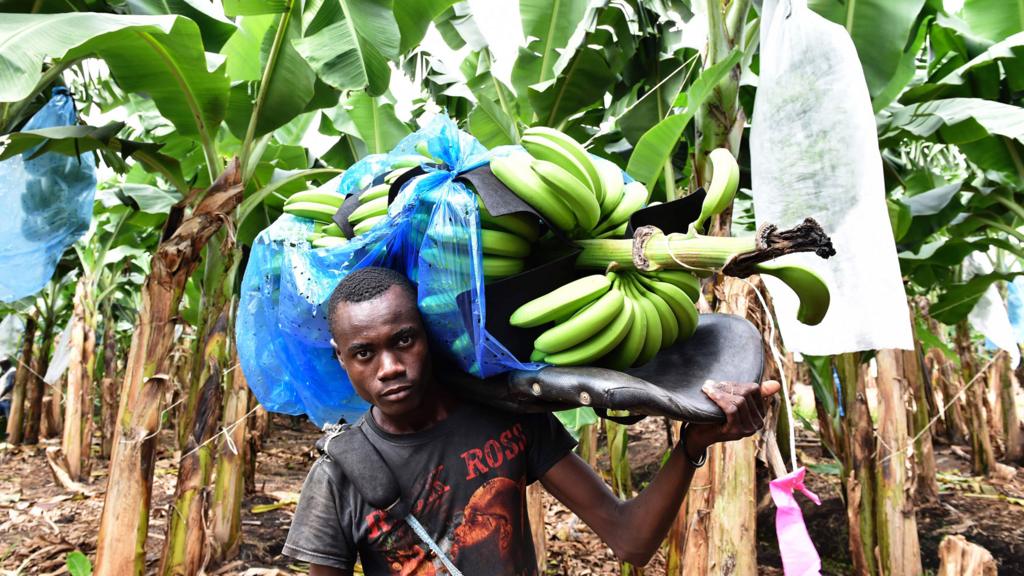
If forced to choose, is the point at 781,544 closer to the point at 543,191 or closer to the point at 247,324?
the point at 543,191

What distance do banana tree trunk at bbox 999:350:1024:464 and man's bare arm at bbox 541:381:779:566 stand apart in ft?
23.7

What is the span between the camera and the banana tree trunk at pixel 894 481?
140 inches

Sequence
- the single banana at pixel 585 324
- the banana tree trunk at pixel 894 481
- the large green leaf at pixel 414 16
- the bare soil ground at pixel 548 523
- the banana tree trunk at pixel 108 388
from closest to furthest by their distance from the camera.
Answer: the single banana at pixel 585 324, the large green leaf at pixel 414 16, the banana tree trunk at pixel 894 481, the bare soil ground at pixel 548 523, the banana tree trunk at pixel 108 388

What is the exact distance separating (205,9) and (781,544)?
320cm

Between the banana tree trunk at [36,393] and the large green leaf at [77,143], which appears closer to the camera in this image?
the large green leaf at [77,143]

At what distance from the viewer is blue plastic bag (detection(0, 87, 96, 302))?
3061mm

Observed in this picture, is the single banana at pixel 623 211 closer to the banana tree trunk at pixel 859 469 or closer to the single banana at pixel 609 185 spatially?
the single banana at pixel 609 185

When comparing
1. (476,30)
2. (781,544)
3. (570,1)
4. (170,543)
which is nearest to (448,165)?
(781,544)

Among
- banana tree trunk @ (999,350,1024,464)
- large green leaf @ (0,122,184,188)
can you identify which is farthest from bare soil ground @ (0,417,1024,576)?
large green leaf @ (0,122,184,188)

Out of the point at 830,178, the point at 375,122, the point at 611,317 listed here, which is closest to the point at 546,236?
the point at 611,317

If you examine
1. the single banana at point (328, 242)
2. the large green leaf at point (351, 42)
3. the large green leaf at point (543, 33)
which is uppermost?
the large green leaf at point (543, 33)

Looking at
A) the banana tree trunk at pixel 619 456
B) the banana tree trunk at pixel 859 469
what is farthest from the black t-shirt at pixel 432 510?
the banana tree trunk at pixel 859 469

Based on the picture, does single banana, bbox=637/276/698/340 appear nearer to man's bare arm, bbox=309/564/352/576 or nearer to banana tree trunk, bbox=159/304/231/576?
man's bare arm, bbox=309/564/352/576

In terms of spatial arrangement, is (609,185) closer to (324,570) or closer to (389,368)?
(389,368)
